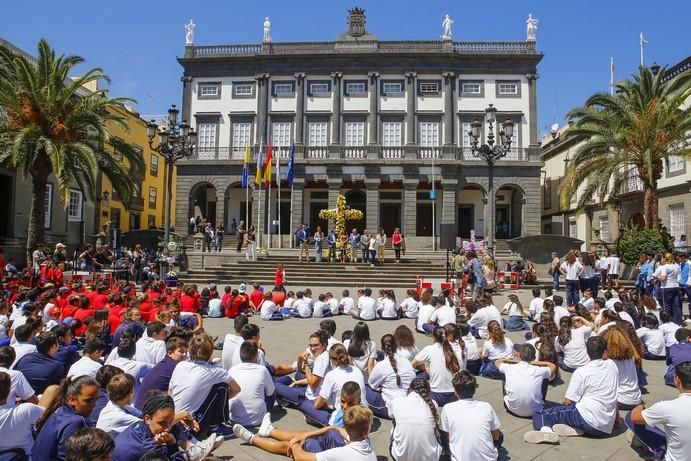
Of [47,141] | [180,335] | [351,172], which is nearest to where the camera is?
[180,335]

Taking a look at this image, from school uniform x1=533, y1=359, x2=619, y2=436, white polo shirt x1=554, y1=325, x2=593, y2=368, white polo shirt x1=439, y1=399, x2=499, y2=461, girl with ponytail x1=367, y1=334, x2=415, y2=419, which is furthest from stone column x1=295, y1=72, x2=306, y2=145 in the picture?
white polo shirt x1=439, y1=399, x2=499, y2=461

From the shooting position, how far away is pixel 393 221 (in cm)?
3388

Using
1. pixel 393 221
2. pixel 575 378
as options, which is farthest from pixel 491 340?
pixel 393 221

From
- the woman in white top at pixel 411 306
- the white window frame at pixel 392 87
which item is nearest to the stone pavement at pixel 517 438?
the woman in white top at pixel 411 306

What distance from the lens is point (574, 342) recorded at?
7539mm

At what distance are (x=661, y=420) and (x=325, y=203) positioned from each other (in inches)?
1186

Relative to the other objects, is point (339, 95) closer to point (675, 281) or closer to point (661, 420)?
point (675, 281)

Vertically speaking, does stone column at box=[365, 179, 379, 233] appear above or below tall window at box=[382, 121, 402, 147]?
below

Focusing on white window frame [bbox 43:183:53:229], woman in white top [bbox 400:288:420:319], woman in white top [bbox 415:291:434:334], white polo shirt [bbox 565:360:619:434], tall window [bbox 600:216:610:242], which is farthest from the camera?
tall window [bbox 600:216:610:242]

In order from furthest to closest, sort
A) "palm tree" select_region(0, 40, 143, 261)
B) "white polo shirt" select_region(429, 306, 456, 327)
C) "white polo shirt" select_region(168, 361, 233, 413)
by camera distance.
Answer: "palm tree" select_region(0, 40, 143, 261) < "white polo shirt" select_region(429, 306, 456, 327) < "white polo shirt" select_region(168, 361, 233, 413)

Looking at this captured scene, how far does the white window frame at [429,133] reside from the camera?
105 feet

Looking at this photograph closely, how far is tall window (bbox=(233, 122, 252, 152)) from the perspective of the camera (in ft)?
110

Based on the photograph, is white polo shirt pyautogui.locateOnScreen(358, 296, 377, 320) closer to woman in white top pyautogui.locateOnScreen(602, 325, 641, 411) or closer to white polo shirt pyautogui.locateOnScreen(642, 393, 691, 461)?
woman in white top pyautogui.locateOnScreen(602, 325, 641, 411)

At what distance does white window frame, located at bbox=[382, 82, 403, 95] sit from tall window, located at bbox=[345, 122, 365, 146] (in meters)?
2.89
